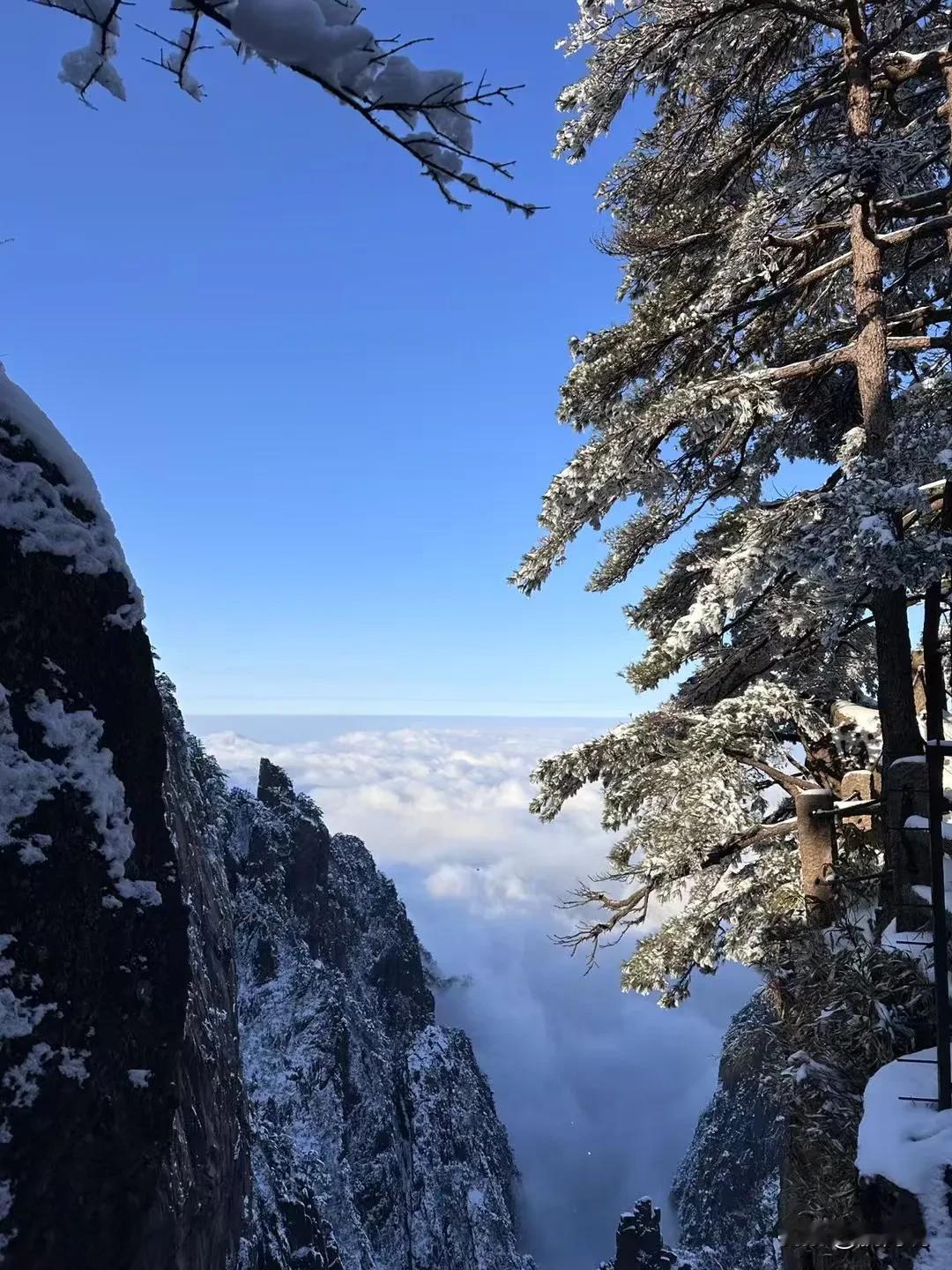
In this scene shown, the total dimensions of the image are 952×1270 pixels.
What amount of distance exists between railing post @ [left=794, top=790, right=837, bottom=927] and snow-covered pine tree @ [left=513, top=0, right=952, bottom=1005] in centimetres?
32

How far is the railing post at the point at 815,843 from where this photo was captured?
6.88 metres

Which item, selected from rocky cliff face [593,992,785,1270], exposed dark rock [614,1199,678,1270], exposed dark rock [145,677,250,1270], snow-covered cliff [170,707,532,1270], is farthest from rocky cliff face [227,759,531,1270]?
exposed dark rock [145,677,250,1270]

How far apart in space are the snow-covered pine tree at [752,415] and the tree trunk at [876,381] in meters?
0.03

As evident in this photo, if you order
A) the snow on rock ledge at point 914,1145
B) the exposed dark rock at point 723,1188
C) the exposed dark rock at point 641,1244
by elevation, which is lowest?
the exposed dark rock at point 723,1188

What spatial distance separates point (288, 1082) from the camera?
53531 millimetres

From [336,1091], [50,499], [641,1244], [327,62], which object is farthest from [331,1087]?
[327,62]

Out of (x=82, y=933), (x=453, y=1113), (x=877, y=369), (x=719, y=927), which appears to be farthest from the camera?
(x=453, y=1113)

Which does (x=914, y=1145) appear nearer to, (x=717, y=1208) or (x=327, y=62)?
(x=327, y=62)

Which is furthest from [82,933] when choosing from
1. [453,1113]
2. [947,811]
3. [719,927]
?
[453,1113]

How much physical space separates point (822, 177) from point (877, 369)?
5.59 ft

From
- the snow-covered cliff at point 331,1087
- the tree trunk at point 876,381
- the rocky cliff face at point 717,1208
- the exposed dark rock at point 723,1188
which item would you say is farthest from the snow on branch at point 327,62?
the exposed dark rock at point 723,1188

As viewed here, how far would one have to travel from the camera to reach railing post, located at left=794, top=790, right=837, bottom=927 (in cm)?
688

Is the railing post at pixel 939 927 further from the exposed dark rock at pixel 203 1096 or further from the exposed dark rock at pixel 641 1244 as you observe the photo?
the exposed dark rock at pixel 641 1244

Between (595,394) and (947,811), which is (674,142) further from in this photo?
(947,811)
